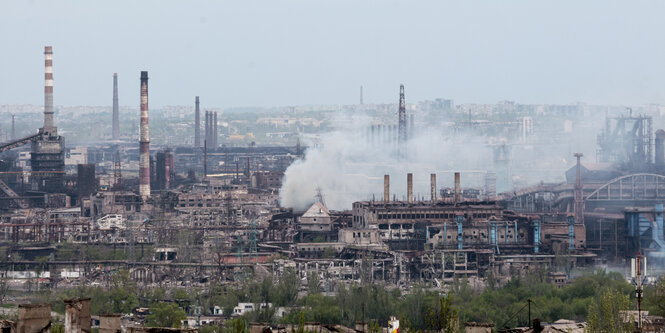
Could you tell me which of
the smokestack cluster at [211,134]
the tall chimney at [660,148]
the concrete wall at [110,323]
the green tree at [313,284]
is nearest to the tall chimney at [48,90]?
the tall chimney at [660,148]

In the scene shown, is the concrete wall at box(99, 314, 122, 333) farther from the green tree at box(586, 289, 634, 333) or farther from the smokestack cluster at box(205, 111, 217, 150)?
the smokestack cluster at box(205, 111, 217, 150)

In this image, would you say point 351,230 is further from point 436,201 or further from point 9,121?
point 9,121

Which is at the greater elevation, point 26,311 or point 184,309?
point 26,311

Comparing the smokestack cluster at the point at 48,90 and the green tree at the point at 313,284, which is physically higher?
the smokestack cluster at the point at 48,90

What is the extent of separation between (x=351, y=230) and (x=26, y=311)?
32179 mm

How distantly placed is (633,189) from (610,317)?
34.0 meters

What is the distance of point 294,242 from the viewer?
150ft

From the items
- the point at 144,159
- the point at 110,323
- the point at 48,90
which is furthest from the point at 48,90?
the point at 110,323

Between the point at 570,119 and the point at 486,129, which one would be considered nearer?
the point at 570,119

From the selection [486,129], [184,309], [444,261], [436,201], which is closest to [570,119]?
[486,129]

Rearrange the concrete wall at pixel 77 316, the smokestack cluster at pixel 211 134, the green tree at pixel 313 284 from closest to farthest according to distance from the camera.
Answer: the concrete wall at pixel 77 316 → the green tree at pixel 313 284 → the smokestack cluster at pixel 211 134

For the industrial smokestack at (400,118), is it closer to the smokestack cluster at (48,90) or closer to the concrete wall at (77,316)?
the smokestack cluster at (48,90)

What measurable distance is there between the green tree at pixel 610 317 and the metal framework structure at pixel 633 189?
3004 cm

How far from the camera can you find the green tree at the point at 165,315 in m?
28.5
